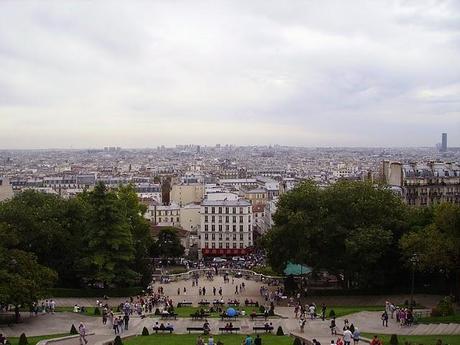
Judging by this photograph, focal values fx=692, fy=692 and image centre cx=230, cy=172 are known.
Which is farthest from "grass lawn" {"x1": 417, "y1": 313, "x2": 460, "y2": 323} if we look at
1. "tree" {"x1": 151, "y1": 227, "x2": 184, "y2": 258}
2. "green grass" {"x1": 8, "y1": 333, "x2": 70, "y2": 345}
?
"tree" {"x1": 151, "y1": 227, "x2": 184, "y2": 258}

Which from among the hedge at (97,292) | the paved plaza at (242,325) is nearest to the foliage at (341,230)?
the paved plaza at (242,325)

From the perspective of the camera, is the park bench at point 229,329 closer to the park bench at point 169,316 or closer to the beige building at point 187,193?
the park bench at point 169,316

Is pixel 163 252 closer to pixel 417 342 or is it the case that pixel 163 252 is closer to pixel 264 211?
pixel 264 211

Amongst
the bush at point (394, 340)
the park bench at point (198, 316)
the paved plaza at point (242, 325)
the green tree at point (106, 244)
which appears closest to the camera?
the bush at point (394, 340)

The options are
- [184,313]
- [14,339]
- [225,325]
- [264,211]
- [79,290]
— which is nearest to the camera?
[14,339]

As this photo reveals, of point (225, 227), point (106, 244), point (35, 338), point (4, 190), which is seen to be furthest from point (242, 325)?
point (4, 190)

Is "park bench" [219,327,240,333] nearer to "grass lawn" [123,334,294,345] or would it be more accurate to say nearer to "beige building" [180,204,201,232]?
"grass lawn" [123,334,294,345]

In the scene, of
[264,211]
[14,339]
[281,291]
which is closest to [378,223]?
[281,291]

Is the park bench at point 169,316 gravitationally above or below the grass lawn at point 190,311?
above
